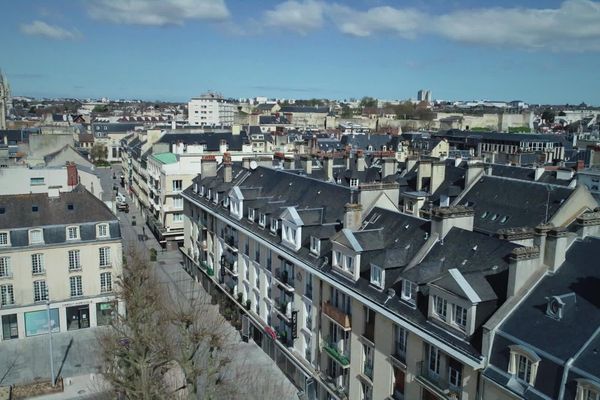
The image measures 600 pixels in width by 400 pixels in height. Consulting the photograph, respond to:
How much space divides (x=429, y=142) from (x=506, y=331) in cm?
8664

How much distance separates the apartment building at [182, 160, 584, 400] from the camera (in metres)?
20.9

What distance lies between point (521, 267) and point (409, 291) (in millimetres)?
5027

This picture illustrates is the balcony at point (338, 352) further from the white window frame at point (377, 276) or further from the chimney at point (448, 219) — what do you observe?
the chimney at point (448, 219)

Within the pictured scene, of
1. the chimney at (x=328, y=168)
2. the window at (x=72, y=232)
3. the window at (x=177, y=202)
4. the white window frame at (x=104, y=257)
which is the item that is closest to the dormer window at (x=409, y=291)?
the chimney at (x=328, y=168)

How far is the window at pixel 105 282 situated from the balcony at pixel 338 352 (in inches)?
836

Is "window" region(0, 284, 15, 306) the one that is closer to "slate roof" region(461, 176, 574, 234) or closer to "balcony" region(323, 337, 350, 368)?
"balcony" region(323, 337, 350, 368)

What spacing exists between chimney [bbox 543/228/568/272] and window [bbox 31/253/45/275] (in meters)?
35.5

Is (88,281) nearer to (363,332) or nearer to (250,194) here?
(250,194)

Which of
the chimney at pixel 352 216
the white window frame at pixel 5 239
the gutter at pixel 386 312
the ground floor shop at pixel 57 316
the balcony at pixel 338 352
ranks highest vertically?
the chimney at pixel 352 216

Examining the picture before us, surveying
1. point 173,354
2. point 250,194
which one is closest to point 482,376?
point 173,354

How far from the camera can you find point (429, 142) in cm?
10269

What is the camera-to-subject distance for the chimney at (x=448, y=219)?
84.1ft

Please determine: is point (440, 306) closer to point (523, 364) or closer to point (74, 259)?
point (523, 364)

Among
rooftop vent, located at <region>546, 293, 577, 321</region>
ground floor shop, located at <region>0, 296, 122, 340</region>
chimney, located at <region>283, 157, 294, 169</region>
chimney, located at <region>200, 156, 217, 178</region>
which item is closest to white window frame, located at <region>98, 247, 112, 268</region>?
ground floor shop, located at <region>0, 296, 122, 340</region>
